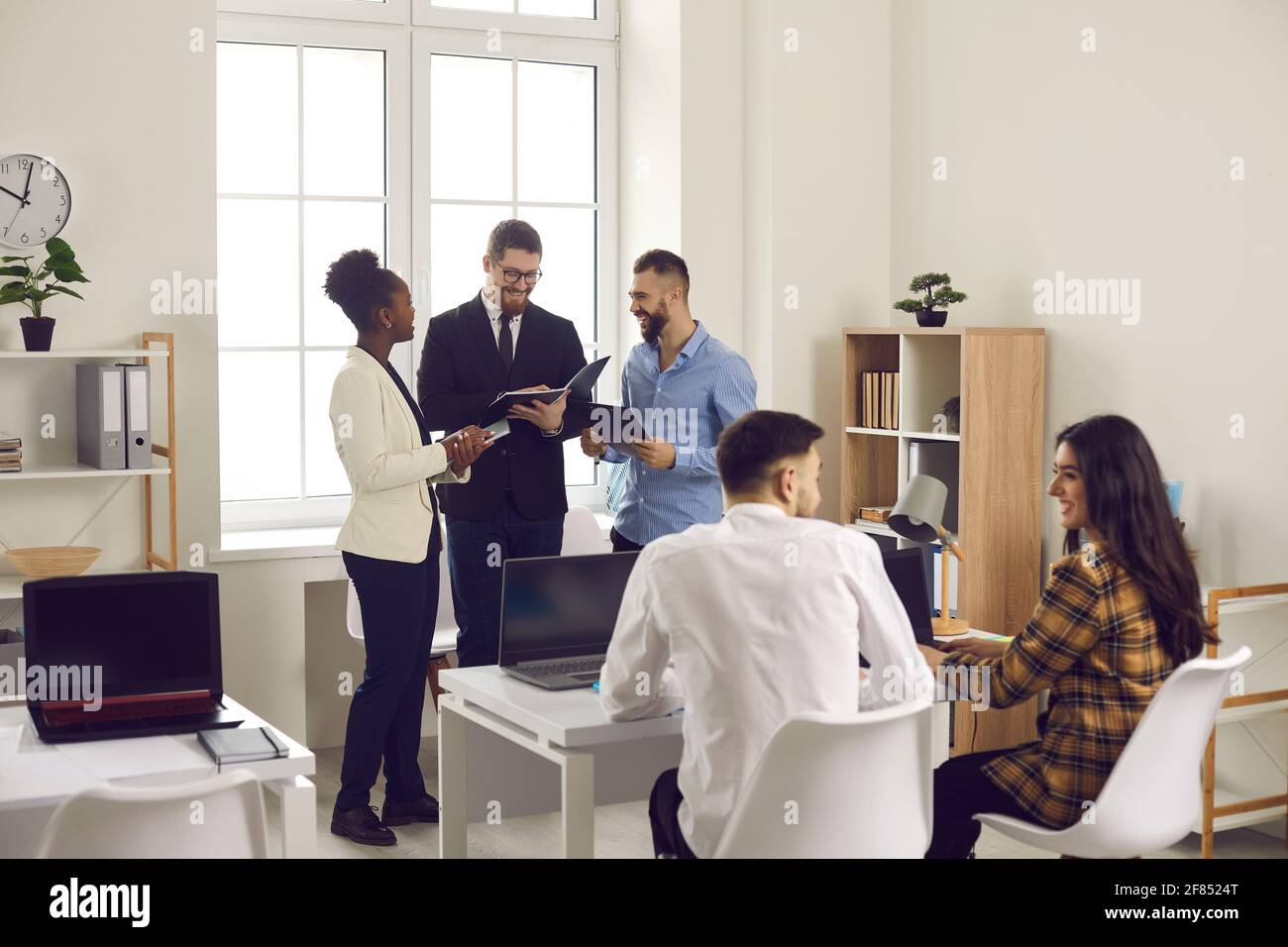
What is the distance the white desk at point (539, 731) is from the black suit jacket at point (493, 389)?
1047mm

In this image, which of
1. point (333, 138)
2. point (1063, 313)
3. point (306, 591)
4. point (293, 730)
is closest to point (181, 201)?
point (333, 138)

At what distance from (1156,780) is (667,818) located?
3.28ft

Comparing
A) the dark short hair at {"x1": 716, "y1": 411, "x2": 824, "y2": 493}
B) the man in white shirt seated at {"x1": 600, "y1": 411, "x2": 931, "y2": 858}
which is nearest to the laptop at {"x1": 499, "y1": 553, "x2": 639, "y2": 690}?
the man in white shirt seated at {"x1": 600, "y1": 411, "x2": 931, "y2": 858}

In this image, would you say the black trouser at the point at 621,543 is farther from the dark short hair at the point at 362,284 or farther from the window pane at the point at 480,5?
the window pane at the point at 480,5

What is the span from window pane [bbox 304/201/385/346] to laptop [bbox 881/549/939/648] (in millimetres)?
2902

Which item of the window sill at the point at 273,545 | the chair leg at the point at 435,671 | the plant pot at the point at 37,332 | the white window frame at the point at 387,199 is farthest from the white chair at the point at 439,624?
the plant pot at the point at 37,332

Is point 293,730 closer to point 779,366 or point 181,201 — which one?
point 181,201

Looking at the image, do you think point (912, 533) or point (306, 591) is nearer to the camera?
point (912, 533)

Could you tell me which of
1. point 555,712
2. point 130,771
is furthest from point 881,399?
point 130,771

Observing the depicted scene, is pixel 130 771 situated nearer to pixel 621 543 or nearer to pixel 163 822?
pixel 163 822

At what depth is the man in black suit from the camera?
4.39 m

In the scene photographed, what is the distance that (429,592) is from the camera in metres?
4.33

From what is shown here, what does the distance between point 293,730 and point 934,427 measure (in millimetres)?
2706

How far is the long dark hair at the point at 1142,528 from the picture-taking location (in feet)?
9.28
